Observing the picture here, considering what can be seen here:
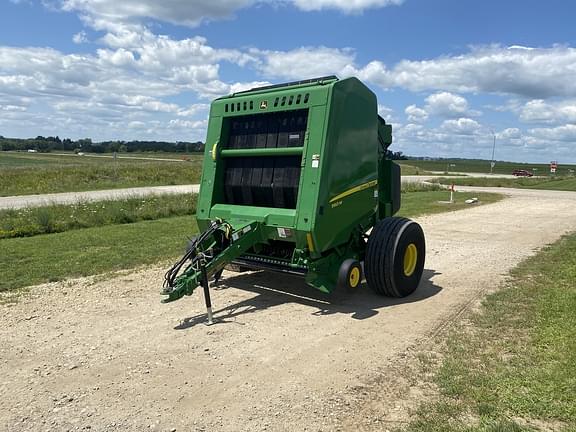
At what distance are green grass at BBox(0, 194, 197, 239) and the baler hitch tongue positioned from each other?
289 inches

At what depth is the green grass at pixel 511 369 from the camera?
3545 millimetres

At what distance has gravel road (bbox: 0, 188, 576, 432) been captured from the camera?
3.67m

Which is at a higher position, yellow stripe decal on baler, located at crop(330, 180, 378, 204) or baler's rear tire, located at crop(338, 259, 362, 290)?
yellow stripe decal on baler, located at crop(330, 180, 378, 204)

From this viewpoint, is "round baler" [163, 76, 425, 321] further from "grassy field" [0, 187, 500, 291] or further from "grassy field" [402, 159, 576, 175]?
"grassy field" [402, 159, 576, 175]

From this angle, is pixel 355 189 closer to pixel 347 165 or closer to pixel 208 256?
pixel 347 165

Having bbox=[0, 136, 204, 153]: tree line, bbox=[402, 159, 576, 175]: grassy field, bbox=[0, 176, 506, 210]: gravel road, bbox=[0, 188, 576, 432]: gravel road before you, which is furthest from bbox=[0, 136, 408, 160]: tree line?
bbox=[0, 188, 576, 432]: gravel road

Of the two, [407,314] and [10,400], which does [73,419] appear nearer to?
[10,400]

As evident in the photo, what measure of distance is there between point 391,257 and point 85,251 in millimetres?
→ 6121

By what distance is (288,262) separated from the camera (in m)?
6.16

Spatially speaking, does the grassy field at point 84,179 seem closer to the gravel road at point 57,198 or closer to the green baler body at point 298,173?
the gravel road at point 57,198

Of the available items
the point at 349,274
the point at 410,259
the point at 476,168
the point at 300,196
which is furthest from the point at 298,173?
the point at 476,168

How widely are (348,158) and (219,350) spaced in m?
2.78

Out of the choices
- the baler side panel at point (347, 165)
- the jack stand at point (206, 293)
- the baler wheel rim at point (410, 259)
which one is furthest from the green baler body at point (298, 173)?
the baler wheel rim at point (410, 259)

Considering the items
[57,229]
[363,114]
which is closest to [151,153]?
[57,229]
